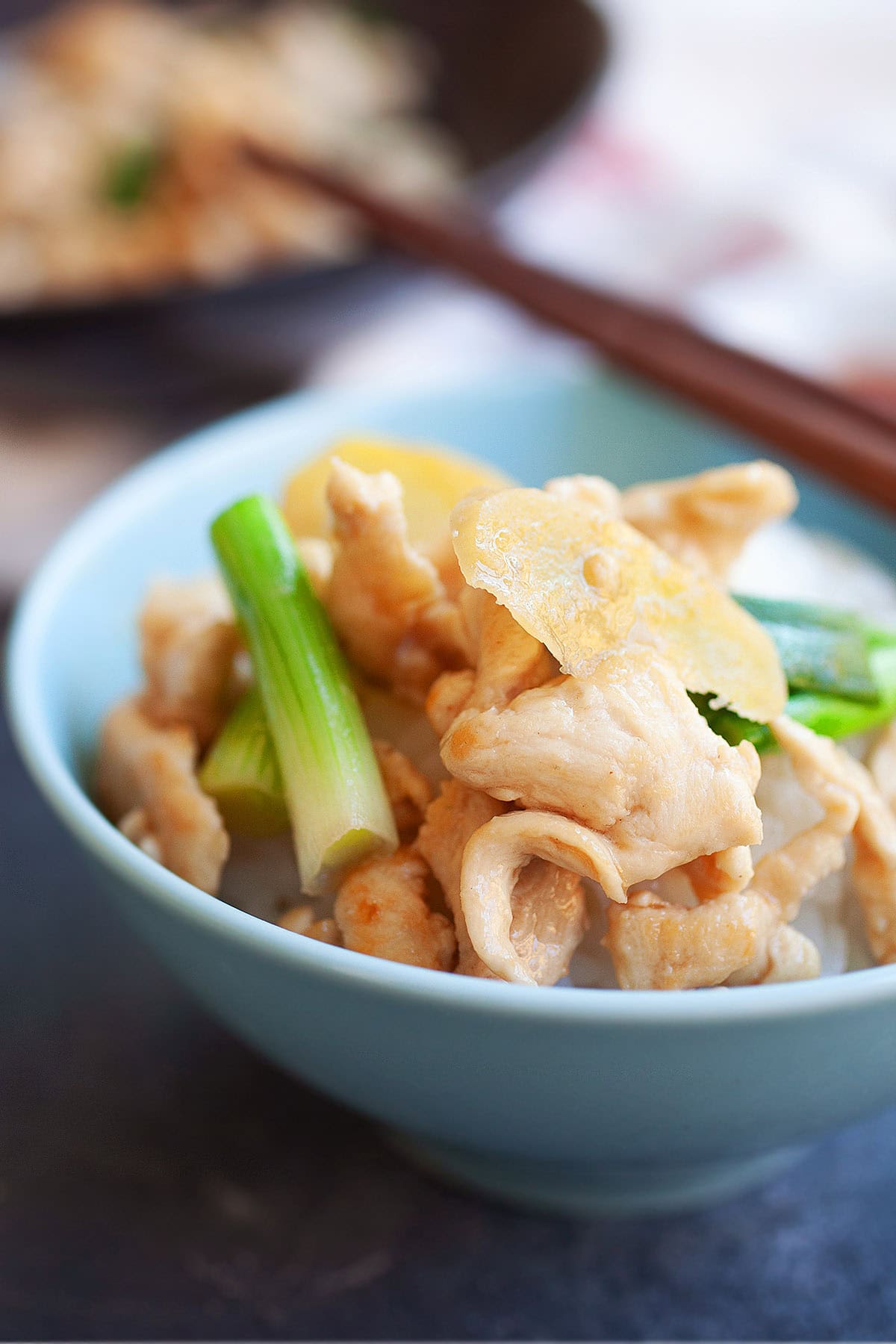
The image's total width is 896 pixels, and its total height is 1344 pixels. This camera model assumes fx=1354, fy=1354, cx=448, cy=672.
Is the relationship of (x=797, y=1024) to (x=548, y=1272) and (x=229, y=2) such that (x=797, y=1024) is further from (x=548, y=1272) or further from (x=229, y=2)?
(x=229, y=2)

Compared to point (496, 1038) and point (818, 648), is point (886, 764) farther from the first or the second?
point (496, 1038)

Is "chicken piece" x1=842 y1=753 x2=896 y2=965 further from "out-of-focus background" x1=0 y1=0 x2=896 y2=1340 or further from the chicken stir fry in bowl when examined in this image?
"out-of-focus background" x1=0 y1=0 x2=896 y2=1340

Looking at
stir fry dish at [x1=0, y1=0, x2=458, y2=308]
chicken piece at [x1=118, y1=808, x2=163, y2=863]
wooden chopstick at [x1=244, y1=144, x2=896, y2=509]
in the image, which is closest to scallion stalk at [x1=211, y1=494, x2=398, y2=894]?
chicken piece at [x1=118, y1=808, x2=163, y2=863]

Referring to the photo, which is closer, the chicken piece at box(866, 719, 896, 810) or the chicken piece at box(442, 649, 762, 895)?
the chicken piece at box(442, 649, 762, 895)

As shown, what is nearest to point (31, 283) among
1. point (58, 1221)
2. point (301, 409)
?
point (301, 409)

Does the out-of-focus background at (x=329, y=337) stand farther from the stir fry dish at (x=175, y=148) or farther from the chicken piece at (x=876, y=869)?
the chicken piece at (x=876, y=869)

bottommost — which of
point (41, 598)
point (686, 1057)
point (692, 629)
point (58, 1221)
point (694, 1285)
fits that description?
point (58, 1221)
